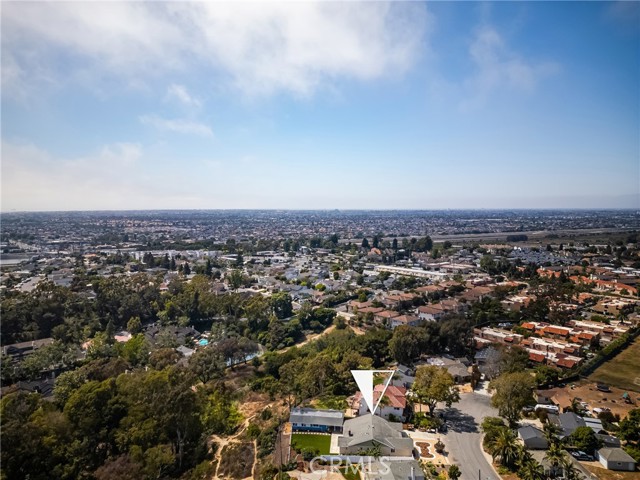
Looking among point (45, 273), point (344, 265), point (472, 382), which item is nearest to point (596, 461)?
point (472, 382)

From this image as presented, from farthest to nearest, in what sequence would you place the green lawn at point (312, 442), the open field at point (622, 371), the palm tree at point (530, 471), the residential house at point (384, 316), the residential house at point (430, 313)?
1. the residential house at point (430, 313)
2. the residential house at point (384, 316)
3. the open field at point (622, 371)
4. the green lawn at point (312, 442)
5. the palm tree at point (530, 471)

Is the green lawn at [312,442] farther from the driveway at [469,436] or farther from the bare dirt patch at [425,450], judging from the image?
the driveway at [469,436]

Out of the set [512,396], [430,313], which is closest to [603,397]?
[512,396]

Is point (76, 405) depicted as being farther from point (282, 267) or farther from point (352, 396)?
point (282, 267)

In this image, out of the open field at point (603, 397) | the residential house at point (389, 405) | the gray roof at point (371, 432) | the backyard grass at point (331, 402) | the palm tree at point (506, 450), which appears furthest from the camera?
the open field at point (603, 397)

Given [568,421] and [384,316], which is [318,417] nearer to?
[568,421]

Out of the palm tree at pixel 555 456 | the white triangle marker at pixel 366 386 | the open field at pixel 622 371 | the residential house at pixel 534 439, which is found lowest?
the open field at pixel 622 371

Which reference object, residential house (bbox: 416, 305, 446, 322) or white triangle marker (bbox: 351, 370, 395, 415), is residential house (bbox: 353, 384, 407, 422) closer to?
white triangle marker (bbox: 351, 370, 395, 415)

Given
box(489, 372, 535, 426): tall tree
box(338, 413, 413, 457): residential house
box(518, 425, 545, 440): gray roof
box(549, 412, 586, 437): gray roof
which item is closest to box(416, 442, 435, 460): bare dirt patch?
box(338, 413, 413, 457): residential house

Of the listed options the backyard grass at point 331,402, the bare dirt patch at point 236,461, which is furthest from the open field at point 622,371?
the bare dirt patch at point 236,461
